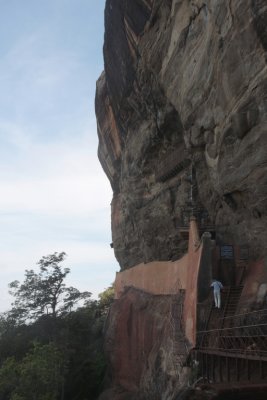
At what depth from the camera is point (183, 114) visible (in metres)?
17.2

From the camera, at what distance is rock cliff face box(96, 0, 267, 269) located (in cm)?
1294

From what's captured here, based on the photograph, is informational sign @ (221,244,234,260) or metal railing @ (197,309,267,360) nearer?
metal railing @ (197,309,267,360)

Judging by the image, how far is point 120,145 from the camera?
2972cm

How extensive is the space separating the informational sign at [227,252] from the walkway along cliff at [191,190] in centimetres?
4

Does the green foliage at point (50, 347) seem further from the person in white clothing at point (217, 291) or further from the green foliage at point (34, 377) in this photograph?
the person in white clothing at point (217, 291)

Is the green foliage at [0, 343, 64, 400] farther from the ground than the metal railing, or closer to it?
closer to it

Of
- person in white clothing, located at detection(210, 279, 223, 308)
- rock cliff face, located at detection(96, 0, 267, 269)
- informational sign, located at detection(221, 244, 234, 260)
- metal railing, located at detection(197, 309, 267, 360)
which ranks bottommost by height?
metal railing, located at detection(197, 309, 267, 360)

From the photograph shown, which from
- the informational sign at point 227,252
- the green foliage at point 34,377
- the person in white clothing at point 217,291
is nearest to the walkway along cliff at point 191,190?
the informational sign at point 227,252

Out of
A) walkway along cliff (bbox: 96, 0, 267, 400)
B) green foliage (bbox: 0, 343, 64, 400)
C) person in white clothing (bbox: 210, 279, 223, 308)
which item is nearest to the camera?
walkway along cliff (bbox: 96, 0, 267, 400)

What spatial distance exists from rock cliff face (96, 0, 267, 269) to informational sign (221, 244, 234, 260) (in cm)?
36

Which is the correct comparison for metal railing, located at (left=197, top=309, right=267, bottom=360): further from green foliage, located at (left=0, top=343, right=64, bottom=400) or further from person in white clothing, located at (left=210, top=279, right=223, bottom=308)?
green foliage, located at (left=0, top=343, right=64, bottom=400)

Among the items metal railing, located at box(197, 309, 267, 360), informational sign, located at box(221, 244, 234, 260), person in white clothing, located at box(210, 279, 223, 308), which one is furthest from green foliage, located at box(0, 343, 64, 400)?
informational sign, located at box(221, 244, 234, 260)

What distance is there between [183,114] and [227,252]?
6.06 m

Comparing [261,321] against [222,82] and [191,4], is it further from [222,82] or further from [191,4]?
[191,4]
